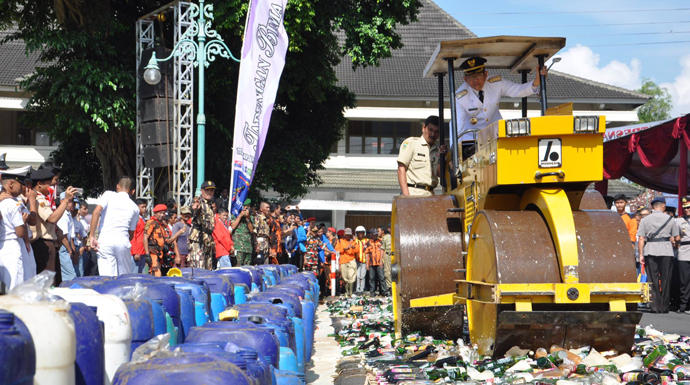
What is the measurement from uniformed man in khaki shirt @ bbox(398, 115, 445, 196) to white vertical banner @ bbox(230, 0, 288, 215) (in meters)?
5.56

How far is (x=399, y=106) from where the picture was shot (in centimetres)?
3778

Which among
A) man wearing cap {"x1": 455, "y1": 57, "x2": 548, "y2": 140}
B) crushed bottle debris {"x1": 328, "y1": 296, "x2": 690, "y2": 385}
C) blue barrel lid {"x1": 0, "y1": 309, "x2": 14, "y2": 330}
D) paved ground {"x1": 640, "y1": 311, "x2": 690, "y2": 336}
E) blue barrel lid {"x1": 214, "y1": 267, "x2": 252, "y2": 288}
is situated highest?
man wearing cap {"x1": 455, "y1": 57, "x2": 548, "y2": 140}

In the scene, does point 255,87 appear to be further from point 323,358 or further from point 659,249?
point 659,249

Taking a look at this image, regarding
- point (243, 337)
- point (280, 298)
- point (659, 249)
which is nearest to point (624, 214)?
point (659, 249)

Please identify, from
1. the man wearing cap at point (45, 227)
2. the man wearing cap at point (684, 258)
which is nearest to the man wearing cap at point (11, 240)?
the man wearing cap at point (45, 227)

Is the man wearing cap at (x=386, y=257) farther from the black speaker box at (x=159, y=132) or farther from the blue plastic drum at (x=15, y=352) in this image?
the blue plastic drum at (x=15, y=352)

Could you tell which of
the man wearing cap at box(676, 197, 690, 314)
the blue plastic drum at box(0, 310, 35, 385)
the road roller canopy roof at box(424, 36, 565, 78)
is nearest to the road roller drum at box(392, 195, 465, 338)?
the road roller canopy roof at box(424, 36, 565, 78)

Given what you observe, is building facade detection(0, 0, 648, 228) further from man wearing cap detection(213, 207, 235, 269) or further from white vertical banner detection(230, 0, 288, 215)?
man wearing cap detection(213, 207, 235, 269)

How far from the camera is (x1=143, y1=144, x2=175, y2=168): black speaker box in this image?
1789 cm

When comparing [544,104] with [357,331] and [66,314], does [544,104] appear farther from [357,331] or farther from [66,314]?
[66,314]

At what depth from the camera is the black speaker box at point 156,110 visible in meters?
18.2

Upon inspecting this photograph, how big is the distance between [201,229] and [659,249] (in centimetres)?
826

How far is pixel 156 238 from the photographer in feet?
48.4

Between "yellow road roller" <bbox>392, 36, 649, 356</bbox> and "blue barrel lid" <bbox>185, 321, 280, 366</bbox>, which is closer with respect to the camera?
"blue barrel lid" <bbox>185, 321, 280, 366</bbox>
